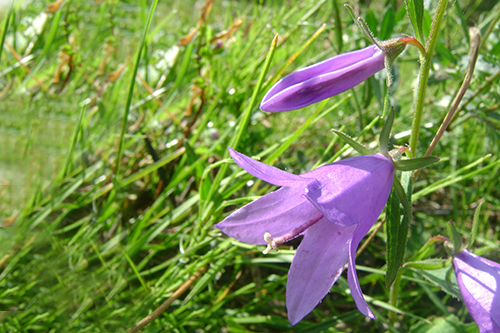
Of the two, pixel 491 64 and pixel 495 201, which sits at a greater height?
pixel 491 64

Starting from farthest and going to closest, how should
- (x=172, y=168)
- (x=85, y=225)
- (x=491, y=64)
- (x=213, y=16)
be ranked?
1. (x=213, y=16)
2. (x=172, y=168)
3. (x=491, y=64)
4. (x=85, y=225)

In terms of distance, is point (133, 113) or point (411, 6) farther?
point (133, 113)

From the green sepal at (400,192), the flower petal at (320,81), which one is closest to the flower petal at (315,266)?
the green sepal at (400,192)

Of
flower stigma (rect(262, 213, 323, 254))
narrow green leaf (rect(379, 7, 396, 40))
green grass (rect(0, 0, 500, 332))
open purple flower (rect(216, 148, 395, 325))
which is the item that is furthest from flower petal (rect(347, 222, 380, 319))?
narrow green leaf (rect(379, 7, 396, 40))

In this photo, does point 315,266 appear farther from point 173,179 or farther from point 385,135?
point 173,179

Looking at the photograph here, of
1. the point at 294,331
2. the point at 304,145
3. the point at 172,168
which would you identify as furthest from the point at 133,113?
the point at 294,331

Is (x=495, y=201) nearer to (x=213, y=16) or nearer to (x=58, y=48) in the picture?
(x=213, y=16)
